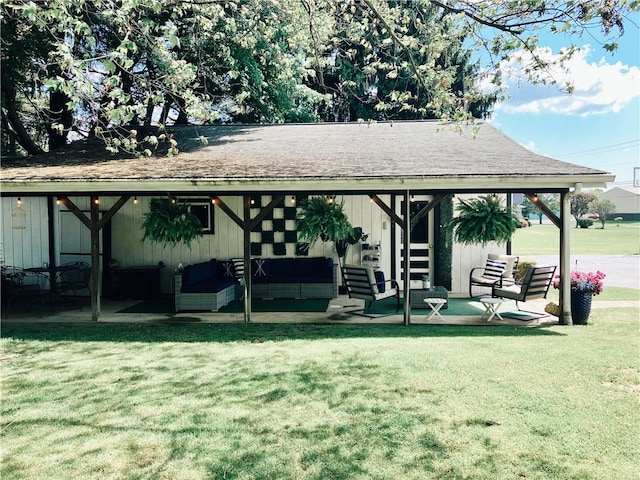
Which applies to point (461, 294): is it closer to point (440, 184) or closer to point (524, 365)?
point (440, 184)

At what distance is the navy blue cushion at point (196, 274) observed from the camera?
8477 millimetres

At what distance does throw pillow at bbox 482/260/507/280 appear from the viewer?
9.68m

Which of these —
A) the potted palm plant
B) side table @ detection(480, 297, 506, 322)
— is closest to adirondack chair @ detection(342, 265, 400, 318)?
the potted palm plant

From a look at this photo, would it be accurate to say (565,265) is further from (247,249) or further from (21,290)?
(21,290)

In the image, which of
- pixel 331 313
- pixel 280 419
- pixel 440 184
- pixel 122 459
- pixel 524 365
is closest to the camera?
pixel 122 459

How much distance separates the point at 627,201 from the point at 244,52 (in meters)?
73.8

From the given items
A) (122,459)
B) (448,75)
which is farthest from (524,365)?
(122,459)

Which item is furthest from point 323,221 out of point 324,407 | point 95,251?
point 324,407

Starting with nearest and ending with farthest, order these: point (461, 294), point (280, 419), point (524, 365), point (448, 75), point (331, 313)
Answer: point (280, 419), point (524, 365), point (448, 75), point (331, 313), point (461, 294)

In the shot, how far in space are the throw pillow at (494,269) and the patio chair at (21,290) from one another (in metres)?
9.49

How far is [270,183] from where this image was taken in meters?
6.66

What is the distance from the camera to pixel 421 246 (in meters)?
10.8

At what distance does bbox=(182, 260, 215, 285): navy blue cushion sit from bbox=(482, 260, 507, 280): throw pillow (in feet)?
21.2

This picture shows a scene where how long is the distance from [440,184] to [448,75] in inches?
70.9
